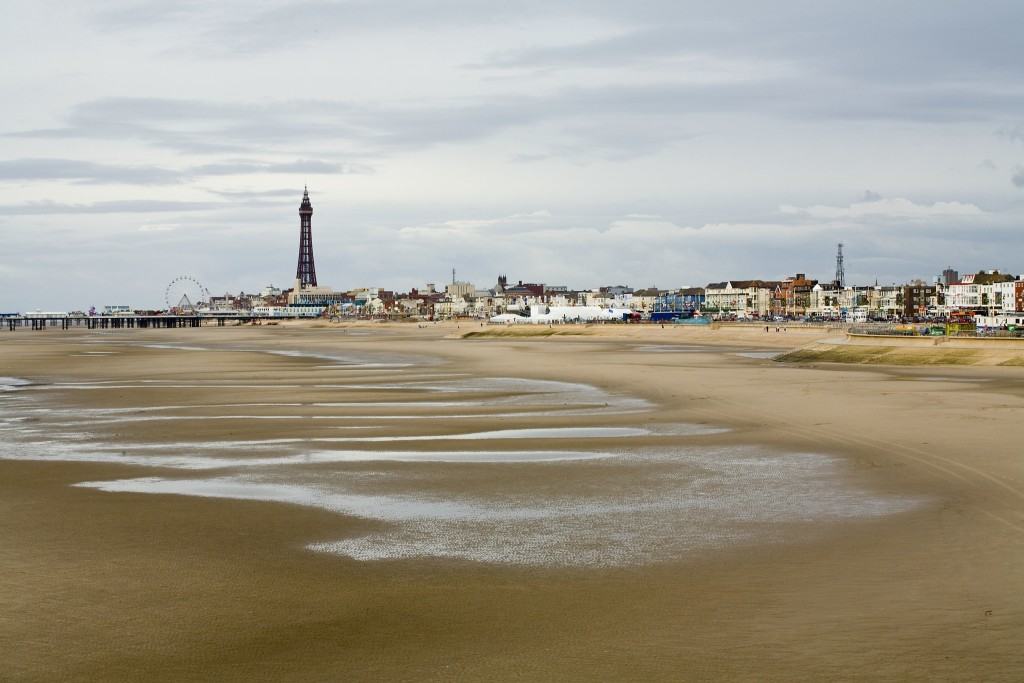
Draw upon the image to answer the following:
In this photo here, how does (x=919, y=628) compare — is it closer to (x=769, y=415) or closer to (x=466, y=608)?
(x=466, y=608)

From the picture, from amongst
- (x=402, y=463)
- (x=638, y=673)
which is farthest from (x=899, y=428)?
(x=638, y=673)

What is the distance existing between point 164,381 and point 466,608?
3300 cm

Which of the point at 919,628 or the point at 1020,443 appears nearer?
the point at 919,628

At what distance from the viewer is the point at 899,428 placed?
2183 centimetres

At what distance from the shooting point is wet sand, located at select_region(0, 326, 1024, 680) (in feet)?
26.4

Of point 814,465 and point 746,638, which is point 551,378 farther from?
point 746,638

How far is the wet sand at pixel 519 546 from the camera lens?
8047mm

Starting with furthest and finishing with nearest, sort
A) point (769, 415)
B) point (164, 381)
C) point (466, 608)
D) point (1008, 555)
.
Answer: point (164, 381) → point (769, 415) → point (1008, 555) → point (466, 608)

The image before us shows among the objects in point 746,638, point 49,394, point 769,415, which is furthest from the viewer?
point 49,394

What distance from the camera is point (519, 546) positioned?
11.7m

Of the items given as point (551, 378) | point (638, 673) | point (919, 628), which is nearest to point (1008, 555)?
point (919, 628)

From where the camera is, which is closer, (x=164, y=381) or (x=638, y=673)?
(x=638, y=673)

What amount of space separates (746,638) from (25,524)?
9370 mm

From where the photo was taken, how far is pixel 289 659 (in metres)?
7.95
